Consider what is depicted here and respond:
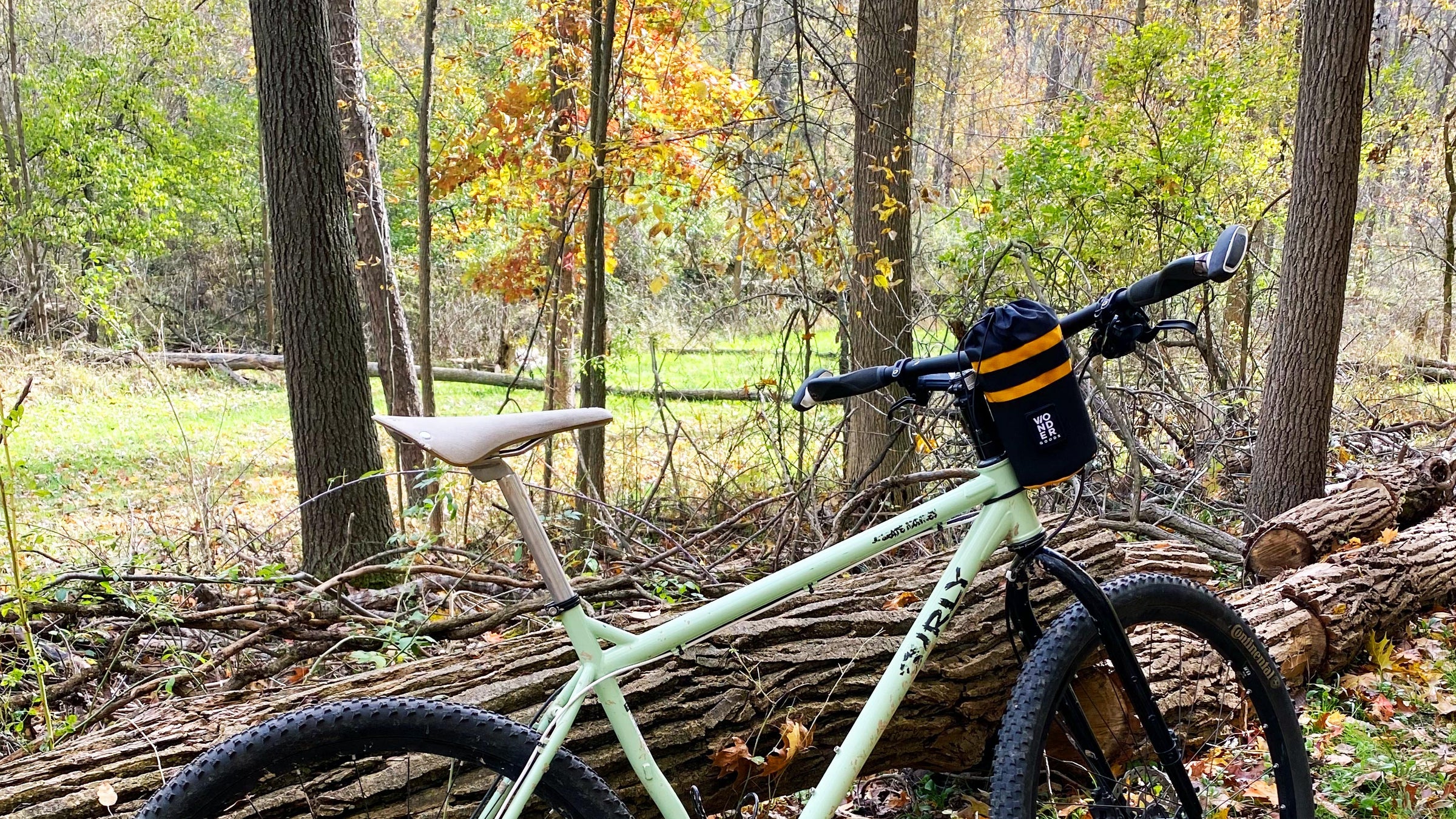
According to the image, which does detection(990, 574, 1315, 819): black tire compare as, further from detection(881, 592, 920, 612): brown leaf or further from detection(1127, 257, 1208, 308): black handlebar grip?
detection(1127, 257, 1208, 308): black handlebar grip

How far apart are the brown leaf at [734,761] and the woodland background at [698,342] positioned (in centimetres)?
97

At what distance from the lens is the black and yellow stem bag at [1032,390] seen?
5.49 feet

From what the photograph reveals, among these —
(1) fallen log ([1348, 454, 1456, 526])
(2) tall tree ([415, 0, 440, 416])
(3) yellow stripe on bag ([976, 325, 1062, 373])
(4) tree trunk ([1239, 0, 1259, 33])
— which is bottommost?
(1) fallen log ([1348, 454, 1456, 526])

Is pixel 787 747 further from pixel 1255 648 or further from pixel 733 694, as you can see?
pixel 1255 648

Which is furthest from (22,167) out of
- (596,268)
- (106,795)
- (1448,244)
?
(1448,244)

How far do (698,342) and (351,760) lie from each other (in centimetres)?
700

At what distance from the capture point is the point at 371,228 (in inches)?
283

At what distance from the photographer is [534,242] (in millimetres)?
6945

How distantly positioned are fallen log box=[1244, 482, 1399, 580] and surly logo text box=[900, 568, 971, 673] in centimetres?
312

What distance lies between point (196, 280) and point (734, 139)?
1882 centimetres

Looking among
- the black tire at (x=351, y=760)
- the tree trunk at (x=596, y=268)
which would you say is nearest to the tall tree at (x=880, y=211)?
the tree trunk at (x=596, y=268)

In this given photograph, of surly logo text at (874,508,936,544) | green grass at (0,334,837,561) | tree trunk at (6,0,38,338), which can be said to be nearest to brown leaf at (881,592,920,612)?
surly logo text at (874,508,936,544)

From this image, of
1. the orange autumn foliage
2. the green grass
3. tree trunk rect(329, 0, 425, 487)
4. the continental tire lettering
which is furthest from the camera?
tree trunk rect(329, 0, 425, 487)

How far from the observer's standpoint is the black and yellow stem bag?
1675 mm
